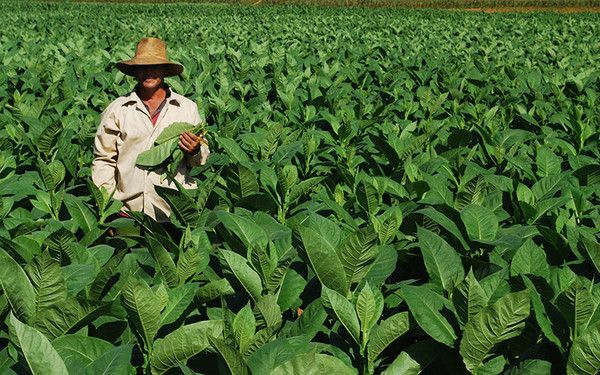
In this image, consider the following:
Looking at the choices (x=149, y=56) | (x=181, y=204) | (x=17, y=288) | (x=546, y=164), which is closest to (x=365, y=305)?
(x=17, y=288)

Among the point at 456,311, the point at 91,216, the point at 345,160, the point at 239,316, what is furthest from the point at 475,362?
the point at 345,160

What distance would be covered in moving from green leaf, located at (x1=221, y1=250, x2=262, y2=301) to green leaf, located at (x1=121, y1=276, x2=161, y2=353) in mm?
300

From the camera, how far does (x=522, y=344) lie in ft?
6.63

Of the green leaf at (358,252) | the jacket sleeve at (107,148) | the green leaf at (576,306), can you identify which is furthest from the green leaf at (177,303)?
the jacket sleeve at (107,148)

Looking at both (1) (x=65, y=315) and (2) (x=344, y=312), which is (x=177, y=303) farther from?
(2) (x=344, y=312)

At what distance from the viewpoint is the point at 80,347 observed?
1.84 m

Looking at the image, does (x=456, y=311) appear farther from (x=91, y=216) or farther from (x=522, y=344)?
(x=91, y=216)

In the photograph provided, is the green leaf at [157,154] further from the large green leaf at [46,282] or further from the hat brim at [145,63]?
the large green leaf at [46,282]

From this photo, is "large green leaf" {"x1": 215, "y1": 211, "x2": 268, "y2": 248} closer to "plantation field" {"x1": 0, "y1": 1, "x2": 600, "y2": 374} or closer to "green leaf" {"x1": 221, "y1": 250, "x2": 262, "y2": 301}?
"plantation field" {"x1": 0, "y1": 1, "x2": 600, "y2": 374}

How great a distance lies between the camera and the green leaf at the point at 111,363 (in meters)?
1.65

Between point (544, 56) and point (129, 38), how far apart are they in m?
8.35

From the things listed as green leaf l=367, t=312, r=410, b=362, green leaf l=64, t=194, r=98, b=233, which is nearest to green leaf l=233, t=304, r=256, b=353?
green leaf l=367, t=312, r=410, b=362

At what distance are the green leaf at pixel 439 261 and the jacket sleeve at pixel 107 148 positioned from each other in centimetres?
250

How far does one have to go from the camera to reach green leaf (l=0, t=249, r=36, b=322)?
72.0 inches
